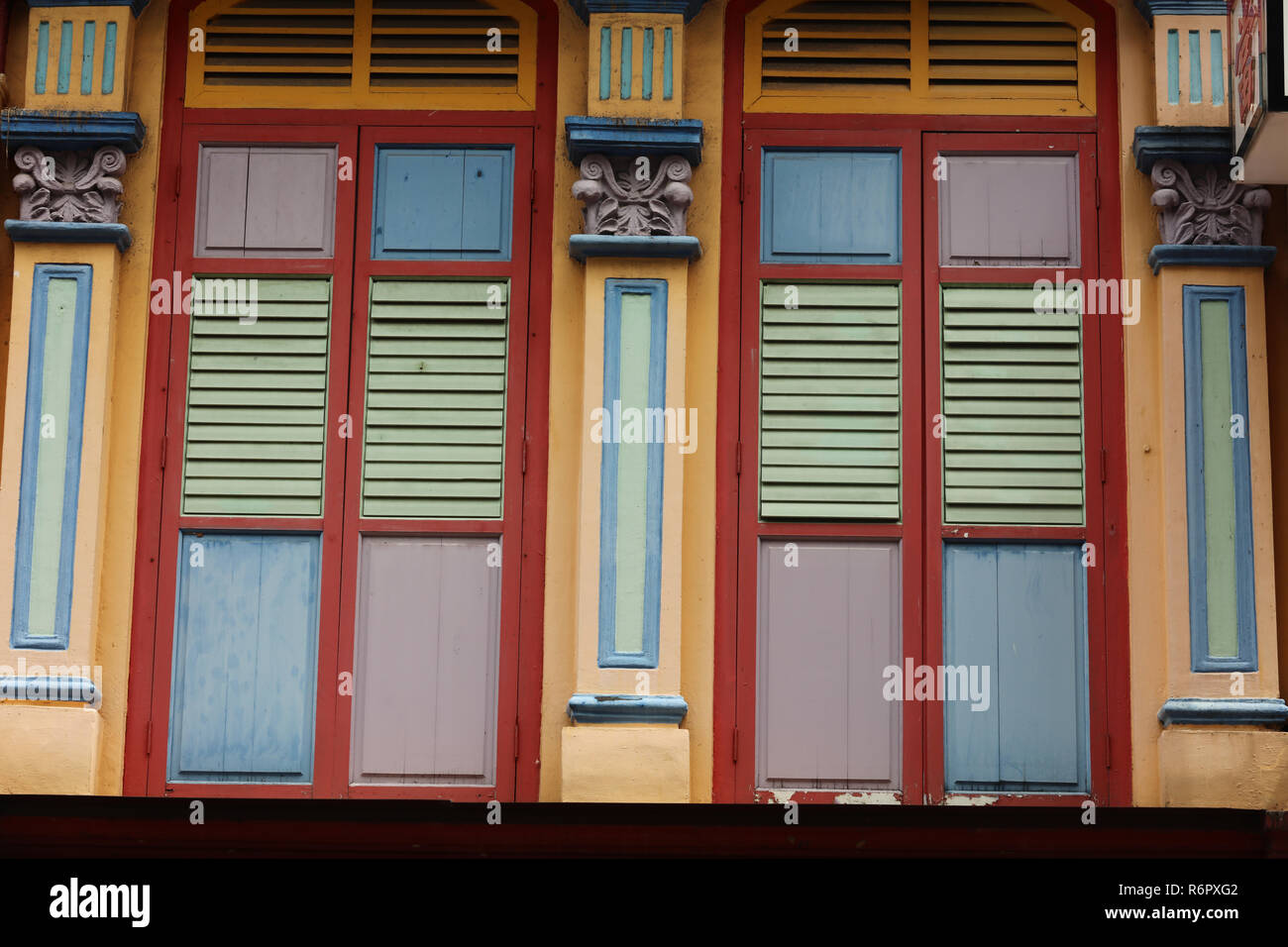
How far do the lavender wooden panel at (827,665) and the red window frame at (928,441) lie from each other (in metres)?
0.07

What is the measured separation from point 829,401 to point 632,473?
99 cm

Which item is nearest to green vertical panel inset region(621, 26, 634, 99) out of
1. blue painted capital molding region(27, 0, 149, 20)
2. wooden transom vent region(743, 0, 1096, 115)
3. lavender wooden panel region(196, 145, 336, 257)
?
wooden transom vent region(743, 0, 1096, 115)

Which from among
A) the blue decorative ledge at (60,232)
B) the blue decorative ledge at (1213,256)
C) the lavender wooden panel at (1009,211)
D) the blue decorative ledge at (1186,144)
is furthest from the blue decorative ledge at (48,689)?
the blue decorative ledge at (1186,144)

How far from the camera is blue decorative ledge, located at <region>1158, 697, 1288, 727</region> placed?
8.60 meters

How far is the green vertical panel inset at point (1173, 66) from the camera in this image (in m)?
9.25

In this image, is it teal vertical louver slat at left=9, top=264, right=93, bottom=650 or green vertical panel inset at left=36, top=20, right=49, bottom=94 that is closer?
teal vertical louver slat at left=9, top=264, right=93, bottom=650

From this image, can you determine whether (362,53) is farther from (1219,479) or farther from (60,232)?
(1219,479)

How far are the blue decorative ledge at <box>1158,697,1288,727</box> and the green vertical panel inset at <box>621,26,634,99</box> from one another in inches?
147

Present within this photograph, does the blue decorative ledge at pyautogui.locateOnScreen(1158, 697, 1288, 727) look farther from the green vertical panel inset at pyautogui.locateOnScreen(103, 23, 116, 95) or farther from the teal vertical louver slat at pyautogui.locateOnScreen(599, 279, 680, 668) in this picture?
the green vertical panel inset at pyautogui.locateOnScreen(103, 23, 116, 95)

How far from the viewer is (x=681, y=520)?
8.91 m

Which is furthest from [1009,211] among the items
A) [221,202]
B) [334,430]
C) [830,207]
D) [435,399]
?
[221,202]

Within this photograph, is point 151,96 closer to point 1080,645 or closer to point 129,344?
point 129,344

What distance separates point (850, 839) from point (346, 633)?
2.45 meters
